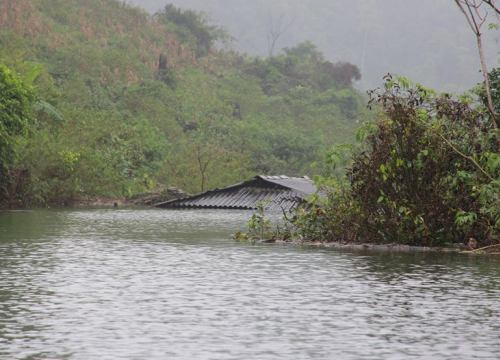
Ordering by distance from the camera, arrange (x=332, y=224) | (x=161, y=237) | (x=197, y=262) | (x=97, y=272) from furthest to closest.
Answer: (x=161, y=237)
(x=332, y=224)
(x=197, y=262)
(x=97, y=272)

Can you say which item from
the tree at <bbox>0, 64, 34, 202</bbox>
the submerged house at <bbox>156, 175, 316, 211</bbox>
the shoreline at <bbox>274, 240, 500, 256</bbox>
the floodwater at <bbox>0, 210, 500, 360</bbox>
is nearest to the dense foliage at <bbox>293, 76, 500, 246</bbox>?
the shoreline at <bbox>274, 240, 500, 256</bbox>

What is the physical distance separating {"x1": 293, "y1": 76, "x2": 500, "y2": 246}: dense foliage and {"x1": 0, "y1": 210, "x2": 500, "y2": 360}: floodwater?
2040 mm

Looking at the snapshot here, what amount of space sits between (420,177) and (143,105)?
63250 mm

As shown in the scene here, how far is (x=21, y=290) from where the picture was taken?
15688 mm

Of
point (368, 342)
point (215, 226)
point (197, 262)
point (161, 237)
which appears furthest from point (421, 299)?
point (215, 226)

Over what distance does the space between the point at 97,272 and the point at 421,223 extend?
915 cm

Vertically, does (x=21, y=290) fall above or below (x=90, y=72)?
below

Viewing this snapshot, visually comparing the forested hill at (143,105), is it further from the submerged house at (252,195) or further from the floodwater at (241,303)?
the floodwater at (241,303)

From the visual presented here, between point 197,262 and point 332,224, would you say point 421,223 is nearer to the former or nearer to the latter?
point 332,224

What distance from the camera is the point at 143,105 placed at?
8719 cm

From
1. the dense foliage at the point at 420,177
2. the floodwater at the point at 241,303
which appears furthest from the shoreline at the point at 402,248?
the floodwater at the point at 241,303

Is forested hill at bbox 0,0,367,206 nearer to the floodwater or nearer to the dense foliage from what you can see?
the dense foliage

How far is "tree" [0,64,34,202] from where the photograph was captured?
46.0m

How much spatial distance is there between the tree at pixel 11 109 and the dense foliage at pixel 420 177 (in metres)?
22.3
